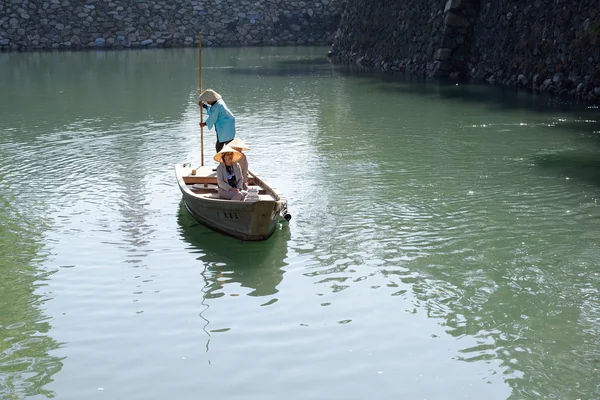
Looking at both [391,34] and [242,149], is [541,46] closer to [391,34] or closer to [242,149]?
[391,34]

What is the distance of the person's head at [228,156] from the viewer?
40.5 feet

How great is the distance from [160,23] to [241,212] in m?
48.6

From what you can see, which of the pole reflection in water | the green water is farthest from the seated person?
the green water

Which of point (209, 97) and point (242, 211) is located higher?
point (209, 97)

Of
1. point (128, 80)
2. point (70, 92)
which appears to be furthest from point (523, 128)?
point (128, 80)

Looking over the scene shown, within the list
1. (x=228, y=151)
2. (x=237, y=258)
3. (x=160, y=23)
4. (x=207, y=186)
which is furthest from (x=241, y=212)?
(x=160, y=23)

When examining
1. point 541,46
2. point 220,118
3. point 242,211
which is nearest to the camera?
point 242,211

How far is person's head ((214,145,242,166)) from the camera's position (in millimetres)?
12344

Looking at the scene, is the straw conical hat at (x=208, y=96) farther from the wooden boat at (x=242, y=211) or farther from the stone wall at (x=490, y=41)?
the stone wall at (x=490, y=41)

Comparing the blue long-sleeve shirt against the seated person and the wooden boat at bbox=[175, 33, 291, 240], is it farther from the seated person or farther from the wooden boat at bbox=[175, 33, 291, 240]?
the seated person

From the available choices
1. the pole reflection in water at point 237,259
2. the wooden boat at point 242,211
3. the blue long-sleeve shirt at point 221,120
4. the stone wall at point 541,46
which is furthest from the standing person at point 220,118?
the stone wall at point 541,46

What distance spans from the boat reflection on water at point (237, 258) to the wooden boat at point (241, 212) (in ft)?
0.46

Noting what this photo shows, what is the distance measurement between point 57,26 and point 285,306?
5020cm

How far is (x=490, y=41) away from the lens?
32.2 m
